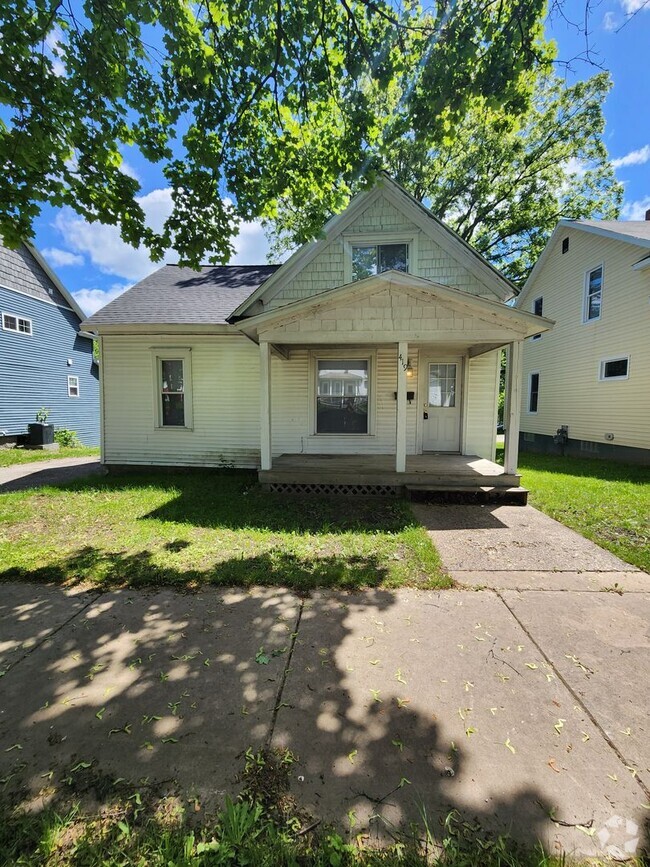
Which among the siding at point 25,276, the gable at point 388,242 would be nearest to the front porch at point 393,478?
the gable at point 388,242

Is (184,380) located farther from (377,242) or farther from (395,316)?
(377,242)

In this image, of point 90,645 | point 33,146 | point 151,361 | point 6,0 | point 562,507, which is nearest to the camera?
point 90,645

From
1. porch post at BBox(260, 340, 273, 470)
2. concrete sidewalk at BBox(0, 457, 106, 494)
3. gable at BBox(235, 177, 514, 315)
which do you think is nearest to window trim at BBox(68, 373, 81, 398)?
concrete sidewalk at BBox(0, 457, 106, 494)

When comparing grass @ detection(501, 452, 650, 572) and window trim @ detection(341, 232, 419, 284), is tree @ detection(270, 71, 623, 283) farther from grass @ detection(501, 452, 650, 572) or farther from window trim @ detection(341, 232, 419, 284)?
grass @ detection(501, 452, 650, 572)

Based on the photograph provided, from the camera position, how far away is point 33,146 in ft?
13.3

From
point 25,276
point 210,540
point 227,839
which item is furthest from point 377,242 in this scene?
point 25,276

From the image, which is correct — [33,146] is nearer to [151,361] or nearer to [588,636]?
[151,361]

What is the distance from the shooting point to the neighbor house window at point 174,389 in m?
9.19

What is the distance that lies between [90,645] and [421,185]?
2226 cm

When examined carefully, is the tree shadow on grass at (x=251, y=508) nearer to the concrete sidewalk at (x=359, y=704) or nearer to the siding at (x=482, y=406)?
the concrete sidewalk at (x=359, y=704)

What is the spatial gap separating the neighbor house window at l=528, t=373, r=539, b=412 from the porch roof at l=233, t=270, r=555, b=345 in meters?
10.9

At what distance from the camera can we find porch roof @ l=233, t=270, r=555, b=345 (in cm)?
633

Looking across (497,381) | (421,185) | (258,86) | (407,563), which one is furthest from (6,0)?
(421,185)

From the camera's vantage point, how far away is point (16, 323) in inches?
571
